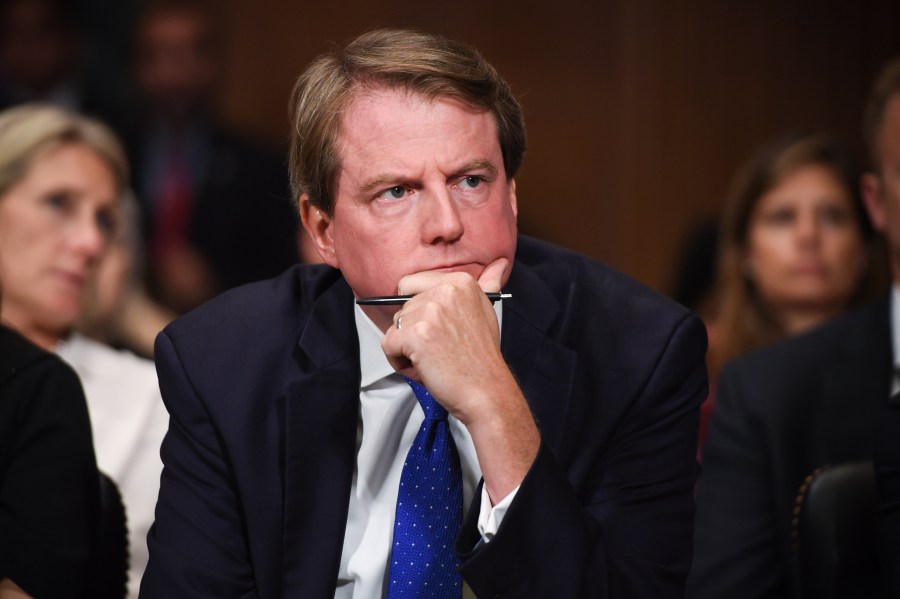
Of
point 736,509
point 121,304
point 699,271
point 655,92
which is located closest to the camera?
point 736,509

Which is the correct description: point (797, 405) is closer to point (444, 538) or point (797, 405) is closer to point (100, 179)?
point (444, 538)

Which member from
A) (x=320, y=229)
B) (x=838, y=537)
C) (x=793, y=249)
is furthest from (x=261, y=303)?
(x=793, y=249)

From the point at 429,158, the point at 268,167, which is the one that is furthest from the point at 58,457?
the point at 268,167

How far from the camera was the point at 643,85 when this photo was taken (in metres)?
5.41

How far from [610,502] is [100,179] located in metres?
2.02

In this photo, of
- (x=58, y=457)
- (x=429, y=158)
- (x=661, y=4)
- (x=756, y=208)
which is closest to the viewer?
(x=429, y=158)

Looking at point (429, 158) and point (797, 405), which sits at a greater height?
point (429, 158)

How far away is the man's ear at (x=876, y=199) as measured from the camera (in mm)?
2907

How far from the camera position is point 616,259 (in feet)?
17.9

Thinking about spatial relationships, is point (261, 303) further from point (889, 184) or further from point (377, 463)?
point (889, 184)

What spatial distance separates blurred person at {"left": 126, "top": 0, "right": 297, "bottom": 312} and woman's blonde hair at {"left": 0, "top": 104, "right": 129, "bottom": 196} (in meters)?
1.94

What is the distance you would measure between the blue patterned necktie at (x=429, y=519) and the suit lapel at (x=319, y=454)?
94 millimetres

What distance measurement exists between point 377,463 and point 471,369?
0.34m

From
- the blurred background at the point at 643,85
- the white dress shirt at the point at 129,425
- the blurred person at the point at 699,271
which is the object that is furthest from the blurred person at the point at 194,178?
the white dress shirt at the point at 129,425
